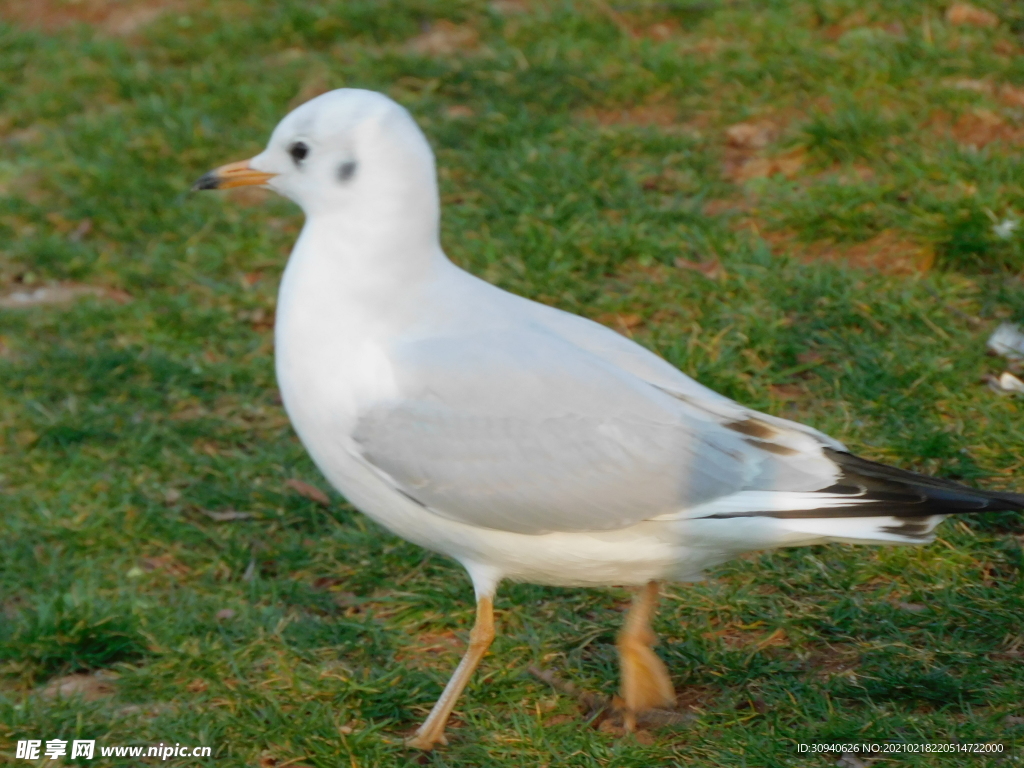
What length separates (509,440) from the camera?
327 cm

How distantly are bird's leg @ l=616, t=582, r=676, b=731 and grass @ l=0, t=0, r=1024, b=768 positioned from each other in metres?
0.09

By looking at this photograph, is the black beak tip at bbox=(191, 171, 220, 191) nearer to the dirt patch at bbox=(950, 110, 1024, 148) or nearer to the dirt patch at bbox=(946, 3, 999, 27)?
the dirt patch at bbox=(950, 110, 1024, 148)

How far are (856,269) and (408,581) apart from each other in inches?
85.3

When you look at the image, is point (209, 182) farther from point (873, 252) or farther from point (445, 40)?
point (445, 40)

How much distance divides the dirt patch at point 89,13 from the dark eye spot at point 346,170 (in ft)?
16.1

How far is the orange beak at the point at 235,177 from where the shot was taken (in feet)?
11.9

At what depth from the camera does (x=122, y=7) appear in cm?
815

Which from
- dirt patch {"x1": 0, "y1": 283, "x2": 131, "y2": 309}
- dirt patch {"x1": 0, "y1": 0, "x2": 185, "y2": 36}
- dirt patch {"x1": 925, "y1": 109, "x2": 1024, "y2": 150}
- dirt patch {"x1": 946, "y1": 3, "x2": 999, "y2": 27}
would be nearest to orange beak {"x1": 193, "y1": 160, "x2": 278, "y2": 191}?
dirt patch {"x1": 0, "y1": 283, "x2": 131, "y2": 309}

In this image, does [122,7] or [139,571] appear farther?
[122,7]

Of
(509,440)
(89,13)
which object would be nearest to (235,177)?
(509,440)

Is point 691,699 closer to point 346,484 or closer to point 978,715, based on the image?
point 978,715

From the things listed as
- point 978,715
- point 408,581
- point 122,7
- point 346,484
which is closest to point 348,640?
point 408,581

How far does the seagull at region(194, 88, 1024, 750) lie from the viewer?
321 cm

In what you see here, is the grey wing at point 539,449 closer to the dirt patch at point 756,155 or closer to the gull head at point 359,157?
the gull head at point 359,157
